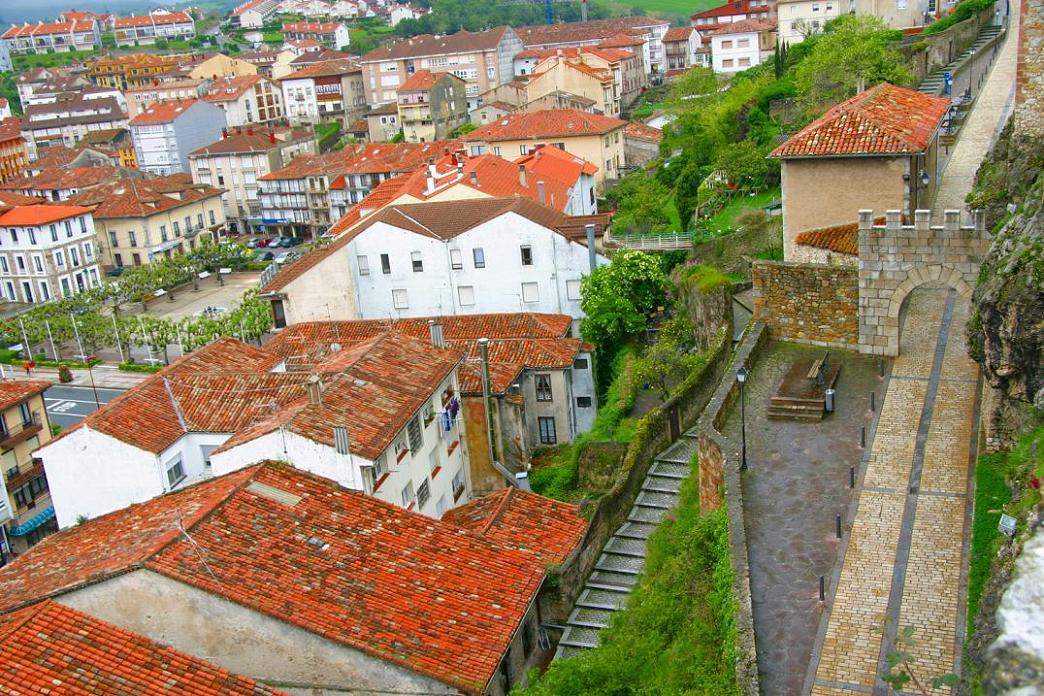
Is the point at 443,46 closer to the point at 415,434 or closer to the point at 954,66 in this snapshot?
the point at 954,66

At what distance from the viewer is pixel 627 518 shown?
2595cm

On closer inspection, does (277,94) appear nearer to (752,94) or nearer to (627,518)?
(752,94)

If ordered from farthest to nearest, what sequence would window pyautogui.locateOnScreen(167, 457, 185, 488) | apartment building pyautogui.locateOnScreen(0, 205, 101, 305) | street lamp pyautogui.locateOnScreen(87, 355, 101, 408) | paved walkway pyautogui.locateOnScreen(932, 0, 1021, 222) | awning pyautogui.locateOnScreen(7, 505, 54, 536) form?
apartment building pyautogui.locateOnScreen(0, 205, 101, 305), street lamp pyautogui.locateOnScreen(87, 355, 101, 408), awning pyautogui.locateOnScreen(7, 505, 54, 536), paved walkway pyautogui.locateOnScreen(932, 0, 1021, 222), window pyautogui.locateOnScreen(167, 457, 185, 488)

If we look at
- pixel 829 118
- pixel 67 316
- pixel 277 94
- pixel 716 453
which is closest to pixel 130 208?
pixel 67 316

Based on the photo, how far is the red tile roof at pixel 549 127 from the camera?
78.6 m

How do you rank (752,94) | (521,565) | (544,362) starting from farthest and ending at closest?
(752,94), (544,362), (521,565)

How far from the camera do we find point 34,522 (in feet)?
135

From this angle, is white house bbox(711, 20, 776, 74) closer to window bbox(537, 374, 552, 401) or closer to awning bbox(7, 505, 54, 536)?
window bbox(537, 374, 552, 401)

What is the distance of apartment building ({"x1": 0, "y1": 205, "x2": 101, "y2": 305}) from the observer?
79.9 m

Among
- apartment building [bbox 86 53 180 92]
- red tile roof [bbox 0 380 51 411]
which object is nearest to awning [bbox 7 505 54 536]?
red tile roof [bbox 0 380 51 411]

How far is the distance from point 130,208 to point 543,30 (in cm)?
8620

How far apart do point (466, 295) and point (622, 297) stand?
948cm

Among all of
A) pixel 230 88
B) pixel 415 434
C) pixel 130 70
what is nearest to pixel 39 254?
pixel 230 88

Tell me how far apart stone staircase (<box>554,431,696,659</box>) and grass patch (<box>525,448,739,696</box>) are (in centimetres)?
190
